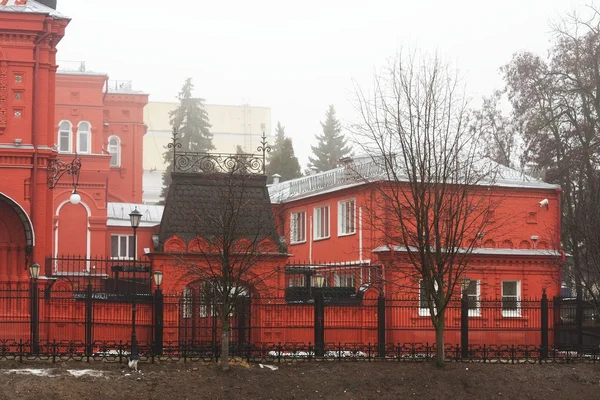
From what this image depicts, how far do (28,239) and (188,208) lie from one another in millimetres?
5385

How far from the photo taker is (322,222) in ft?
146

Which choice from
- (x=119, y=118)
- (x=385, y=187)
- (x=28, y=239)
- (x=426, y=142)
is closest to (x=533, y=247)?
(x=385, y=187)

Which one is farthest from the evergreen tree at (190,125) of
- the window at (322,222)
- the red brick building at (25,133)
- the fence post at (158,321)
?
the fence post at (158,321)

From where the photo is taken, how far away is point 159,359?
1153 inches

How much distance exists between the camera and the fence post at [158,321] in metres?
29.8

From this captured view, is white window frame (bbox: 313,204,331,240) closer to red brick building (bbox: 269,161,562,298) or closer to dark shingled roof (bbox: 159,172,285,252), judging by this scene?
red brick building (bbox: 269,161,562,298)

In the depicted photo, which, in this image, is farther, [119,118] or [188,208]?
[119,118]

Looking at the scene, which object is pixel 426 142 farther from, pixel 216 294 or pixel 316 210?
pixel 316 210

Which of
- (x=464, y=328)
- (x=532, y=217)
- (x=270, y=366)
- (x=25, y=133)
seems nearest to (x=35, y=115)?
(x=25, y=133)

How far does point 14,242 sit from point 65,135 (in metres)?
26.7

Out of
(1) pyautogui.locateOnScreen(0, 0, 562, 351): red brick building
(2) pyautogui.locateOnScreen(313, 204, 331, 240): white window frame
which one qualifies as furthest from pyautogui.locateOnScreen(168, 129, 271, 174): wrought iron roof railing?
(2) pyautogui.locateOnScreen(313, 204, 331, 240): white window frame

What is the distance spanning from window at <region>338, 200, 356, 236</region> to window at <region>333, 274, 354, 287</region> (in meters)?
1.93

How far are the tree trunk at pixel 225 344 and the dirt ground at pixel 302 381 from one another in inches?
10.4

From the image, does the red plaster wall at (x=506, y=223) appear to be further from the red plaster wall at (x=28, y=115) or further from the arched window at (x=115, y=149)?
the arched window at (x=115, y=149)
